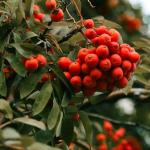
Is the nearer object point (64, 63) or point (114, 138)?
point (64, 63)

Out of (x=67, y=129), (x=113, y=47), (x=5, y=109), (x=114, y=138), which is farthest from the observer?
(x=114, y=138)

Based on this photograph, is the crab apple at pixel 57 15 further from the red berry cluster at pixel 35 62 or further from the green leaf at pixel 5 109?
the green leaf at pixel 5 109

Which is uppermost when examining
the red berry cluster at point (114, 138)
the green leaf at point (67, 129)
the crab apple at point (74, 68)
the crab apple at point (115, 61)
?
the crab apple at point (115, 61)

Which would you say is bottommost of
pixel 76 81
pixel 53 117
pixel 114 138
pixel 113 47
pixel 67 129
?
pixel 114 138

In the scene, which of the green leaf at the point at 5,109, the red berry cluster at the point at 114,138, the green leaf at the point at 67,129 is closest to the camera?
the green leaf at the point at 5,109

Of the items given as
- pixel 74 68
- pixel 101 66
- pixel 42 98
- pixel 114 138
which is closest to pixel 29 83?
pixel 42 98

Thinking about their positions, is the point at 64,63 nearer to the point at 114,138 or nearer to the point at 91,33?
the point at 91,33

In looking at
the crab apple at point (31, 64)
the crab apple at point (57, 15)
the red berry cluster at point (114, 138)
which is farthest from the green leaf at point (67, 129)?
the red berry cluster at point (114, 138)
